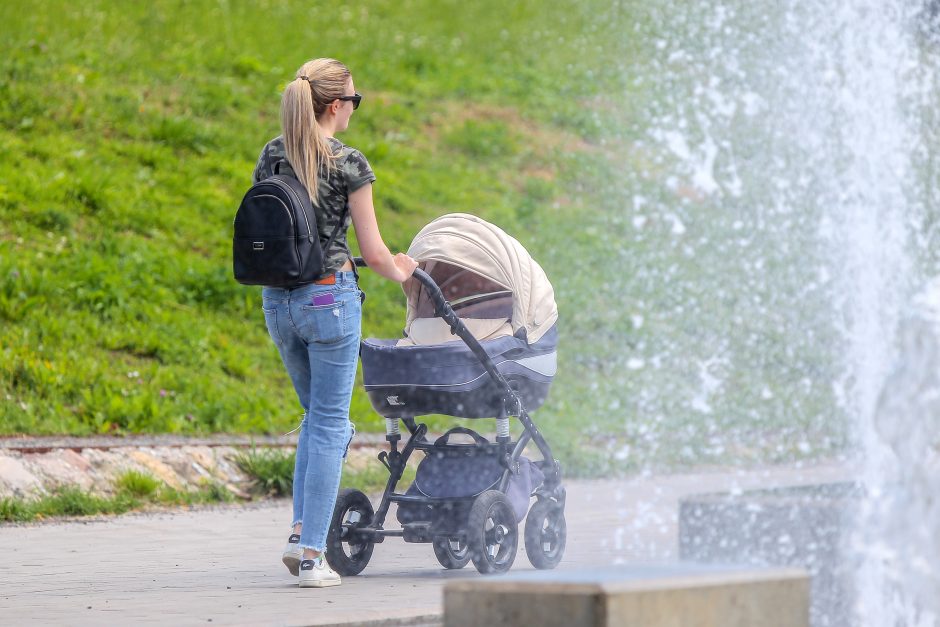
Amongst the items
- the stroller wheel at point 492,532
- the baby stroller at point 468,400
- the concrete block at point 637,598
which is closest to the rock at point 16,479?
the baby stroller at point 468,400

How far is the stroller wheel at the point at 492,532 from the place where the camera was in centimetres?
608

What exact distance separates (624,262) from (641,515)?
8521 millimetres

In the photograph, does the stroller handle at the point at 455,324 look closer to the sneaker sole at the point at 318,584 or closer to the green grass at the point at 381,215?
the sneaker sole at the point at 318,584

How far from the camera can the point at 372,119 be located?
1880 cm

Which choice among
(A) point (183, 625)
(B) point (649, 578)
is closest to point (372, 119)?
(A) point (183, 625)

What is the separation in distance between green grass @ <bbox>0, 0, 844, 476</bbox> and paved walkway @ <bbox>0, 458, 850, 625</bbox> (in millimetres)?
1704

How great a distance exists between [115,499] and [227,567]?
2.13 metres

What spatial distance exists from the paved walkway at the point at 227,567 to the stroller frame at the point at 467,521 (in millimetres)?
119

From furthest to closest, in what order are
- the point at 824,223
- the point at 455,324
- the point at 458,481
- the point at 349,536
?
the point at 824,223
the point at 458,481
the point at 349,536
the point at 455,324

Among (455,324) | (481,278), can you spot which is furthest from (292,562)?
(481,278)

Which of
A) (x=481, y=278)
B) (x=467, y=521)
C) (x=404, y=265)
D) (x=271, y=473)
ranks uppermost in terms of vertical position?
(x=481, y=278)

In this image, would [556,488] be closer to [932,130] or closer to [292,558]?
[292,558]

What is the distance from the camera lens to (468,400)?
6367 mm

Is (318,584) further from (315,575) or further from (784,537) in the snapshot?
(784,537)
